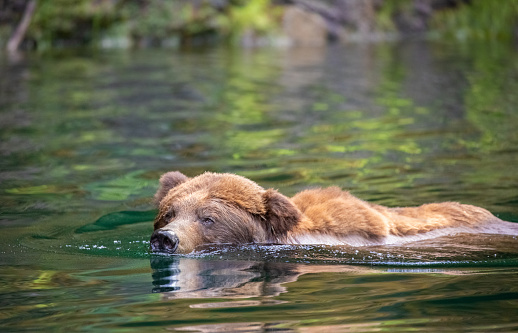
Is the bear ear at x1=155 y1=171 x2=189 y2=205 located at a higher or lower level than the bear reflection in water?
higher

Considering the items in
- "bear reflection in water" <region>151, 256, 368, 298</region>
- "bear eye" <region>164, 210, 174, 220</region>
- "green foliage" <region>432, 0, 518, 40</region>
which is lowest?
"bear reflection in water" <region>151, 256, 368, 298</region>

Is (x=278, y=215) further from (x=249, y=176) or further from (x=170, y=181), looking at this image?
(x=249, y=176)

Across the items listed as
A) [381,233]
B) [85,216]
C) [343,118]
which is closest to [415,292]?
[381,233]

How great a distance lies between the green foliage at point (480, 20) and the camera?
3462cm

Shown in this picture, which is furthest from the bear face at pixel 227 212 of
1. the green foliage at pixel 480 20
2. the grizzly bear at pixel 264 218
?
the green foliage at pixel 480 20

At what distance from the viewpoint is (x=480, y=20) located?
3688 centimetres

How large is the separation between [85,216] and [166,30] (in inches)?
968

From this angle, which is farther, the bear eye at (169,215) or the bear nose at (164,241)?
the bear eye at (169,215)

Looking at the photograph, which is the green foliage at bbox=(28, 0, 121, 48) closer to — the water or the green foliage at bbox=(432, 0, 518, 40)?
the water

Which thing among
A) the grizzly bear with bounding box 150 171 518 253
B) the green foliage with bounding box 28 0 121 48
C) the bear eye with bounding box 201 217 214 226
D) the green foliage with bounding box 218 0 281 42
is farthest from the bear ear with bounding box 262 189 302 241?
the green foliage with bounding box 218 0 281 42

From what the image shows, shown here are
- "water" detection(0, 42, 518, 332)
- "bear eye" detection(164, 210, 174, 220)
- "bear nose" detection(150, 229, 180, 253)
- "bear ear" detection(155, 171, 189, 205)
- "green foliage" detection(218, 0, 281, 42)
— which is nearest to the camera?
"water" detection(0, 42, 518, 332)

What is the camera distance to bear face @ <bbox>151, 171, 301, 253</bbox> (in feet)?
23.8

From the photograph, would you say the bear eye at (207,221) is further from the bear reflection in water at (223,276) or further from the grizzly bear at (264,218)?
the bear reflection in water at (223,276)

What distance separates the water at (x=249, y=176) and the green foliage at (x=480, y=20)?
9830mm
